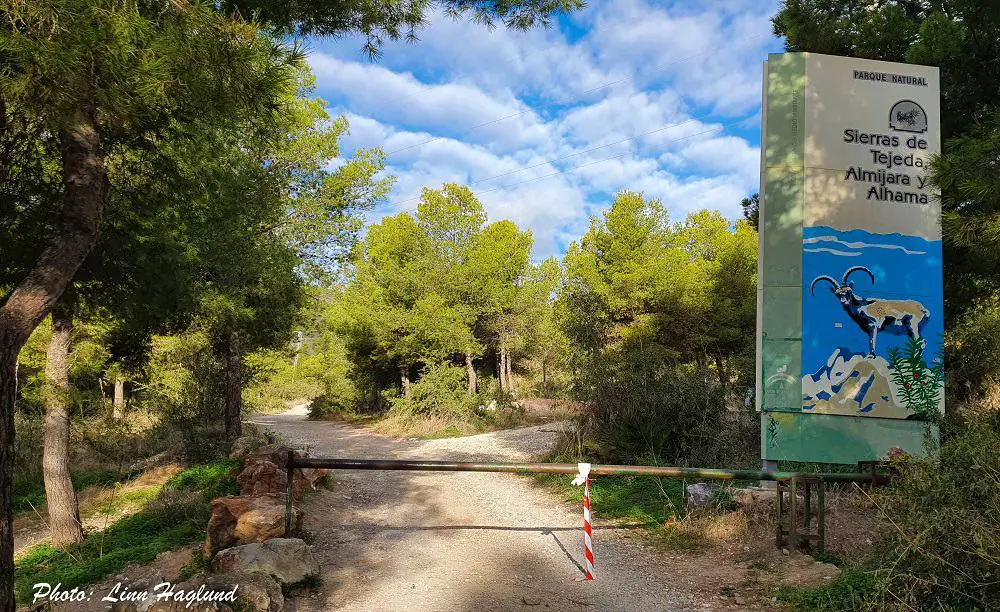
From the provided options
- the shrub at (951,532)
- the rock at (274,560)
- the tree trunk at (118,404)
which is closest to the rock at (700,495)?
the shrub at (951,532)

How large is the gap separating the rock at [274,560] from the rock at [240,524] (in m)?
0.51

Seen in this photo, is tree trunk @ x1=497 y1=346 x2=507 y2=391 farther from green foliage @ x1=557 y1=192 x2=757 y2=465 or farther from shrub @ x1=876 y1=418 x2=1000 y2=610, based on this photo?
shrub @ x1=876 y1=418 x2=1000 y2=610

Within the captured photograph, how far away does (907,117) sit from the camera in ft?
25.3

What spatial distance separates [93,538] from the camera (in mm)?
7777

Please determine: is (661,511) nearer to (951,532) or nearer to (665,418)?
A: (665,418)

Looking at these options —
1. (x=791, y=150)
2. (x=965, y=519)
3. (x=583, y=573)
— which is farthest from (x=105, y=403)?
(x=965, y=519)

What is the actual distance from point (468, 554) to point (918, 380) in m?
5.63

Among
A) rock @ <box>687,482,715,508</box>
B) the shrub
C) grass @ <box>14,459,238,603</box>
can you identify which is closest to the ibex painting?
rock @ <box>687,482,715,508</box>

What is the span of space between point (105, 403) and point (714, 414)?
14393 millimetres

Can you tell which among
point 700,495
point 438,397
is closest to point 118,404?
point 438,397

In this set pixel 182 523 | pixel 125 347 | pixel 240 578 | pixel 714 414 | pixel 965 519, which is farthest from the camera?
pixel 125 347

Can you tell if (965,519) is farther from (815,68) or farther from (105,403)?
(105,403)

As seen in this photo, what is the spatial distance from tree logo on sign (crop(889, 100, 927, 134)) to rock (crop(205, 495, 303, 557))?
8597mm

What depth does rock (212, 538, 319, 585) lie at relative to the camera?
4.73 meters
